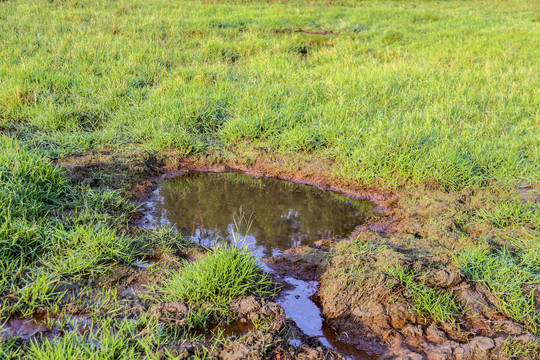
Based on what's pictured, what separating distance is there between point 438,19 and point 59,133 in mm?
10746

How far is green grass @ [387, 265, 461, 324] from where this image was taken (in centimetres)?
289

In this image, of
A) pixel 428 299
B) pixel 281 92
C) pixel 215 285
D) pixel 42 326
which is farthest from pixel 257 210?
pixel 281 92

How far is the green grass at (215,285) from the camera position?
2.84 m

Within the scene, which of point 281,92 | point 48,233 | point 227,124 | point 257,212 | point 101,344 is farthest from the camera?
point 281,92

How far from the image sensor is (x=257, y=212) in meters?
4.28

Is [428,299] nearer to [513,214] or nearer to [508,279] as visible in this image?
[508,279]

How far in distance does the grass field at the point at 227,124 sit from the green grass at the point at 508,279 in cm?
1

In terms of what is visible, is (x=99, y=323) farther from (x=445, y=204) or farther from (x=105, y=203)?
(x=445, y=204)

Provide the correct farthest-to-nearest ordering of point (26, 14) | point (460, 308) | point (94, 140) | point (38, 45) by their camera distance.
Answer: point (26, 14), point (38, 45), point (94, 140), point (460, 308)

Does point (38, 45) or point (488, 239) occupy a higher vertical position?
point (38, 45)

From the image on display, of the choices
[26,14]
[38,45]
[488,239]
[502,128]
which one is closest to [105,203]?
[488,239]

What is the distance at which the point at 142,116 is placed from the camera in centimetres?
585

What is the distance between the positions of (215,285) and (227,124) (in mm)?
3061

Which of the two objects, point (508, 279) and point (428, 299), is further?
point (508, 279)
